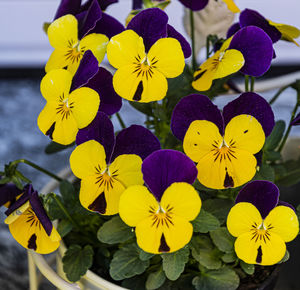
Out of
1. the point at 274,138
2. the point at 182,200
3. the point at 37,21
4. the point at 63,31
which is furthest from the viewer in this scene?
the point at 37,21

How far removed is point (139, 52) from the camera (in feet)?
1.58

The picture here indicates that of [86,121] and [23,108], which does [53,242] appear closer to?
[86,121]

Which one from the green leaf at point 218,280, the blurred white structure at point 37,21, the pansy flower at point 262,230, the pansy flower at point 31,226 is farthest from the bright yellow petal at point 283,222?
Result: the blurred white structure at point 37,21

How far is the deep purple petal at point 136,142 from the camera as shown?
51 cm

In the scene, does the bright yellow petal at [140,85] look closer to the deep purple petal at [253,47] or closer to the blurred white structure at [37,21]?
the deep purple petal at [253,47]

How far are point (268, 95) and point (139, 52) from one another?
1.48 meters

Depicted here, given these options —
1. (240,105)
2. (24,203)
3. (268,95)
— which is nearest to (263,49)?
(240,105)

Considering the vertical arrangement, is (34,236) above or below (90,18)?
below

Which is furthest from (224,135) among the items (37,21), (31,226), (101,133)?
(37,21)

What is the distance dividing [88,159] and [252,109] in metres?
0.17

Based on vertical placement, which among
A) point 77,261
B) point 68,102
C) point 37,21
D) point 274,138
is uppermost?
point 68,102

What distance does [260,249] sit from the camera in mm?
482

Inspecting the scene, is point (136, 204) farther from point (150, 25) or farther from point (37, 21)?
point (37, 21)

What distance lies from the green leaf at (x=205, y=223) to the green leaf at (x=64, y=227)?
0.18 metres
